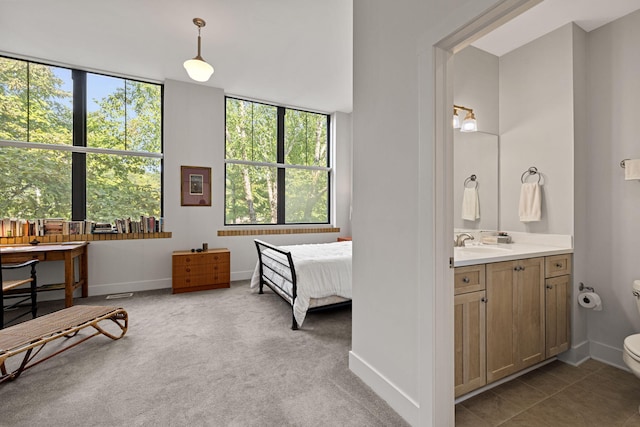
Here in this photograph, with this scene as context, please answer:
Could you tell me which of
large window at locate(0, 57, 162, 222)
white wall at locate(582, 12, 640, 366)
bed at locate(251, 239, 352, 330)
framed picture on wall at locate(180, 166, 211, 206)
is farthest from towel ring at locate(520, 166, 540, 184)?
large window at locate(0, 57, 162, 222)

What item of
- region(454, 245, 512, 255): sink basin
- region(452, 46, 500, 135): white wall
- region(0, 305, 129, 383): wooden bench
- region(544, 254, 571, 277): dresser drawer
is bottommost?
region(0, 305, 129, 383): wooden bench

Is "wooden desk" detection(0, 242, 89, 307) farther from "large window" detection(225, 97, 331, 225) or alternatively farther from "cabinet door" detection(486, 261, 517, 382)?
"cabinet door" detection(486, 261, 517, 382)

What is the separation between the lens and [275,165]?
211 inches

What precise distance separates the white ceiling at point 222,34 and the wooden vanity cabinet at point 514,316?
203cm

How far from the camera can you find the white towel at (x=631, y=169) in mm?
2100

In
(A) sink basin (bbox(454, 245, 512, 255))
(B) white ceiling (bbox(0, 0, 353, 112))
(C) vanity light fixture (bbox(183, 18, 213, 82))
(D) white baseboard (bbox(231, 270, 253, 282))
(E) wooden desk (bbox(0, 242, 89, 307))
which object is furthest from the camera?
(D) white baseboard (bbox(231, 270, 253, 282))

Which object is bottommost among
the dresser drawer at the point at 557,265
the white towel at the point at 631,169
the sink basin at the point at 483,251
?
the dresser drawer at the point at 557,265

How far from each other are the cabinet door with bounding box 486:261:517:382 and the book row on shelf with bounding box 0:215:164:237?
4409mm

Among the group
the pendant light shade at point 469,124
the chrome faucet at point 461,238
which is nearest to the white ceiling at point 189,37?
the pendant light shade at point 469,124

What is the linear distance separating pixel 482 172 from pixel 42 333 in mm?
3943

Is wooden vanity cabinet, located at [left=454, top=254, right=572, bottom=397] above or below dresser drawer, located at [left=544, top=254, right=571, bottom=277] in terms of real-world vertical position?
below

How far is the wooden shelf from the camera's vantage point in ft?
11.7

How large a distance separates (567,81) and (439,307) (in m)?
2.34

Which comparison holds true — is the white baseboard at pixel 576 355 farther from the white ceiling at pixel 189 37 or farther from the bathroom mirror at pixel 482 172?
the white ceiling at pixel 189 37
